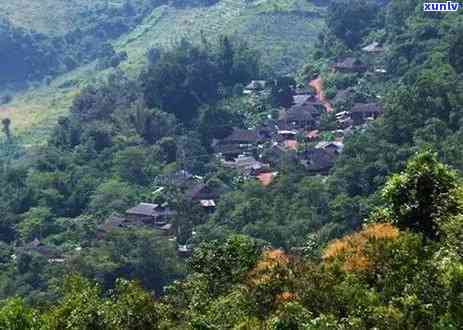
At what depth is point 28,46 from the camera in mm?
100875

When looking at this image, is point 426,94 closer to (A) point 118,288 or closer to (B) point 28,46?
(A) point 118,288

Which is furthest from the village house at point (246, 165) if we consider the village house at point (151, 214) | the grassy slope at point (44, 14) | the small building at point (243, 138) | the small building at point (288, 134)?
the grassy slope at point (44, 14)

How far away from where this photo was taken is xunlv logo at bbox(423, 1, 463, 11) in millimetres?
62997

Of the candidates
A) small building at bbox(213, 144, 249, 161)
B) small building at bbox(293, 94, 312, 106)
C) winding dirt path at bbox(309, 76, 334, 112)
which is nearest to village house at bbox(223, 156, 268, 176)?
small building at bbox(213, 144, 249, 161)

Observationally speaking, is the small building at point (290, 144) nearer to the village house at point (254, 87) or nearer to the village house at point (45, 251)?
the village house at point (254, 87)

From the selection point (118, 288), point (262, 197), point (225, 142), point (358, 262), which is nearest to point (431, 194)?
point (358, 262)

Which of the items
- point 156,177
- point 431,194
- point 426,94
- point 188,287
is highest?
point 431,194

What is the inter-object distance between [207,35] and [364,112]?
3479cm

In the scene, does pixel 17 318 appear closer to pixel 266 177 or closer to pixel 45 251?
pixel 45 251

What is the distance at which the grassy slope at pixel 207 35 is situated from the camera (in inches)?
3130

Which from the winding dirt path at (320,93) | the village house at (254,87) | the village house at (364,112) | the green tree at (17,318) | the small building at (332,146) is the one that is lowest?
the winding dirt path at (320,93)

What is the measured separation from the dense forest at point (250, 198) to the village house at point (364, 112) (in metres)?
0.72

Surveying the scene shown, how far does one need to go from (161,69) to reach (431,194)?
50622 mm

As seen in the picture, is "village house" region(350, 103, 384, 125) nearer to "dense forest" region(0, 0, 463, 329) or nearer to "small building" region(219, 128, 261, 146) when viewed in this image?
"dense forest" region(0, 0, 463, 329)
